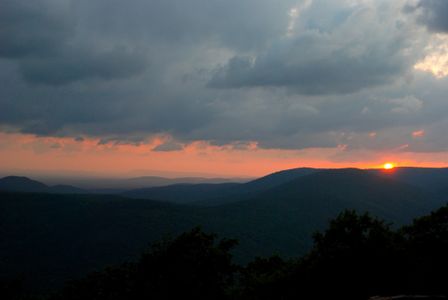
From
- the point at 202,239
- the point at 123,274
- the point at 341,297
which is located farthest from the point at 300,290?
the point at 123,274

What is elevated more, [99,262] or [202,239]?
[202,239]

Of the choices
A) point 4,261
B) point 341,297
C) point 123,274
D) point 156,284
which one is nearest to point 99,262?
point 4,261

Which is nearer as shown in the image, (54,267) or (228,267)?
(228,267)

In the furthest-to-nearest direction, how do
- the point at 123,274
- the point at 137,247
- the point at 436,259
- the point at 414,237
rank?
the point at 137,247
the point at 123,274
the point at 414,237
the point at 436,259

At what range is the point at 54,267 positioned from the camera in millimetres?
165500

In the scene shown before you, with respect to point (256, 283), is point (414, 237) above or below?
above

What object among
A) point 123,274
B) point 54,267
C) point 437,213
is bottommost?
point 54,267

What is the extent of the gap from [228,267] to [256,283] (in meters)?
4.06

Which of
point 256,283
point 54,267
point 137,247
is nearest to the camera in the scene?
point 256,283

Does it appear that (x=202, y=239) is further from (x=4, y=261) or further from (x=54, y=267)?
(x=4, y=261)

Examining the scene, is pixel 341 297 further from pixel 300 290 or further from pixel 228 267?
pixel 228 267

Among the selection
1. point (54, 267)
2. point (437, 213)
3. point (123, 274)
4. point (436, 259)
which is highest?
point (437, 213)

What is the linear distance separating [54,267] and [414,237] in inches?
5932

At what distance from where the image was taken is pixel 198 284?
5191 centimetres
